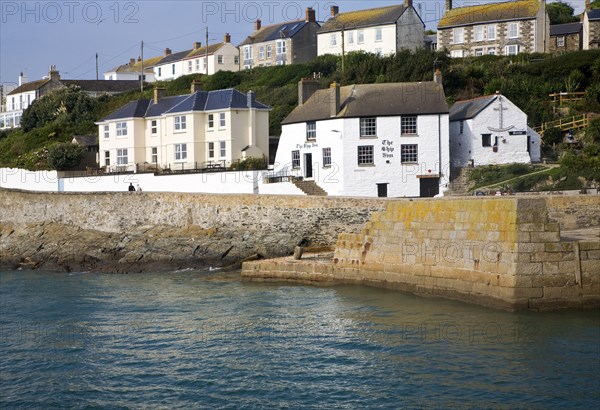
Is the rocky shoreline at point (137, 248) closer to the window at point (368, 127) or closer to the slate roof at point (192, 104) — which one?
the window at point (368, 127)

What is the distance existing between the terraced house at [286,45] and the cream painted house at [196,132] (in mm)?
22969

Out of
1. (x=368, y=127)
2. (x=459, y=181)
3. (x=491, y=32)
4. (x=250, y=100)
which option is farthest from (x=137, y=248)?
(x=491, y=32)

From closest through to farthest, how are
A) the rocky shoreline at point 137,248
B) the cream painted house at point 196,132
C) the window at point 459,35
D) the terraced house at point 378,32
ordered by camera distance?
the rocky shoreline at point 137,248
the cream painted house at point 196,132
the window at point 459,35
the terraced house at point 378,32

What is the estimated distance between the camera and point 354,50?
Result: 6372 cm

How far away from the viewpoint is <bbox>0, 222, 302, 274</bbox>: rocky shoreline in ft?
104

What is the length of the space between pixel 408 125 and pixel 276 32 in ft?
118

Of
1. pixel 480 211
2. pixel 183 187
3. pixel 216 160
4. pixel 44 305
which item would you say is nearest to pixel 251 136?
pixel 216 160

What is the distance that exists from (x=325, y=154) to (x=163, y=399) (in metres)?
23.6

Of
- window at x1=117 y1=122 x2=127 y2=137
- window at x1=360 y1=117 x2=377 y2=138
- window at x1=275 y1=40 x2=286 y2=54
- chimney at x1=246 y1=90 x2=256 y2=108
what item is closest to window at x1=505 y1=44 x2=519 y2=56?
window at x1=275 y1=40 x2=286 y2=54

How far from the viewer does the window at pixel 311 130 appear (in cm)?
3894

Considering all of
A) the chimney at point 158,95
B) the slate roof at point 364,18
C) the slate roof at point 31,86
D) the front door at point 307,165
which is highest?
the slate roof at point 364,18

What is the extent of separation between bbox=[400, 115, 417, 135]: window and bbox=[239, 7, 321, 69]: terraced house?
3236cm

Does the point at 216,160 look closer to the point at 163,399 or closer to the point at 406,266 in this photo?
the point at 406,266

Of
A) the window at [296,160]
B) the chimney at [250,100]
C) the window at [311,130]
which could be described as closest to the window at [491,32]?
the chimney at [250,100]
